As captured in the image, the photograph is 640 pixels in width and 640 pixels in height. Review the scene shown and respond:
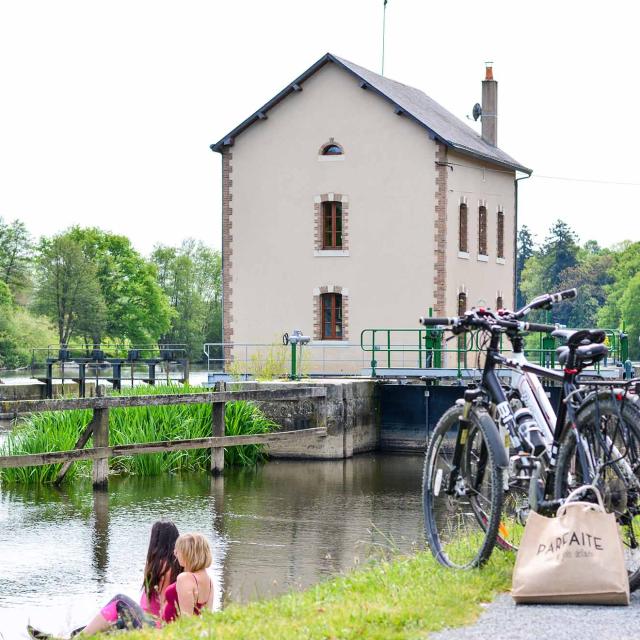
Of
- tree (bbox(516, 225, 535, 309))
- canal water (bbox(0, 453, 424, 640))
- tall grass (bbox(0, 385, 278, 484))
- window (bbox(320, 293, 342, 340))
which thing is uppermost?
tree (bbox(516, 225, 535, 309))

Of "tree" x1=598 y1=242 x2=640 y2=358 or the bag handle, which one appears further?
"tree" x1=598 y1=242 x2=640 y2=358

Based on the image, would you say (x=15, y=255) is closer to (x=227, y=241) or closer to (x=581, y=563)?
(x=227, y=241)

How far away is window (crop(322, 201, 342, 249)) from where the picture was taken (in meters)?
33.7

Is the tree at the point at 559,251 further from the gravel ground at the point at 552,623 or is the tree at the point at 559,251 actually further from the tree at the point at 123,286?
the gravel ground at the point at 552,623

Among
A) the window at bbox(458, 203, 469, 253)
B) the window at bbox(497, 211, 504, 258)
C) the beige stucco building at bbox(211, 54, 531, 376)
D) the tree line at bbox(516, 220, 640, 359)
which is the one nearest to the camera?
the beige stucco building at bbox(211, 54, 531, 376)

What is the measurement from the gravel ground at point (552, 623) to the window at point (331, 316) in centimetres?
2780

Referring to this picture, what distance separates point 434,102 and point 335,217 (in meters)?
8.76

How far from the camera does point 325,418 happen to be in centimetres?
2489

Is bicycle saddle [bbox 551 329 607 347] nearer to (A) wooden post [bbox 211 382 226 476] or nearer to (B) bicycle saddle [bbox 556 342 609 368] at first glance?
(B) bicycle saddle [bbox 556 342 609 368]

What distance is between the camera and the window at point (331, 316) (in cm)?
3359

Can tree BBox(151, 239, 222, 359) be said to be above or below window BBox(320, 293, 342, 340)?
above

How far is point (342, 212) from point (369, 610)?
28148 millimetres

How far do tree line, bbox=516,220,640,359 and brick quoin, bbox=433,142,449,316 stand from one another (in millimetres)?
67691

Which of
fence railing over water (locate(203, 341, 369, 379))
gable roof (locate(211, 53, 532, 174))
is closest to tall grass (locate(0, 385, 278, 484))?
fence railing over water (locate(203, 341, 369, 379))
